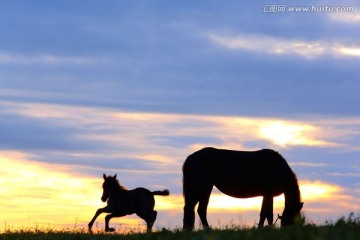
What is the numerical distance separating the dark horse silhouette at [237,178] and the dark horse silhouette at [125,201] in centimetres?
347

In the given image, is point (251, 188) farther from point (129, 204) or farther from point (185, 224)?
point (129, 204)

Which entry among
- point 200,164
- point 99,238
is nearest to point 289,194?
point 200,164

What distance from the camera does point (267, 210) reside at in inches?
799

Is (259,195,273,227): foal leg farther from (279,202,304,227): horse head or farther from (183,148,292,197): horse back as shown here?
(279,202,304,227): horse head

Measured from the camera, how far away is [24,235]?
1802cm

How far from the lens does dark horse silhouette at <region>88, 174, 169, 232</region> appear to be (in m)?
23.8

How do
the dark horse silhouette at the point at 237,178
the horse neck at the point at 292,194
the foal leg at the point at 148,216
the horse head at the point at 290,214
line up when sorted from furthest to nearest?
the foal leg at the point at 148,216, the dark horse silhouette at the point at 237,178, the horse neck at the point at 292,194, the horse head at the point at 290,214

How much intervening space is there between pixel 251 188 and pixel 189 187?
2070 mm

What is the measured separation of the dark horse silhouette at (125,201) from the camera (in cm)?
2375

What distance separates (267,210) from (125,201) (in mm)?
5723

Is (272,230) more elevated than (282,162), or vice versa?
(282,162)

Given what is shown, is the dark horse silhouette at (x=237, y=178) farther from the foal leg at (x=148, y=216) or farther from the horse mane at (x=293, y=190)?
the foal leg at (x=148, y=216)

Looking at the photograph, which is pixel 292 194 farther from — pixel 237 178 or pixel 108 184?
pixel 108 184

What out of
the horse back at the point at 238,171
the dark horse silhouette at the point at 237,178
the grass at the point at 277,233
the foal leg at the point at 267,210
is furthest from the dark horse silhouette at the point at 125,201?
the grass at the point at 277,233
